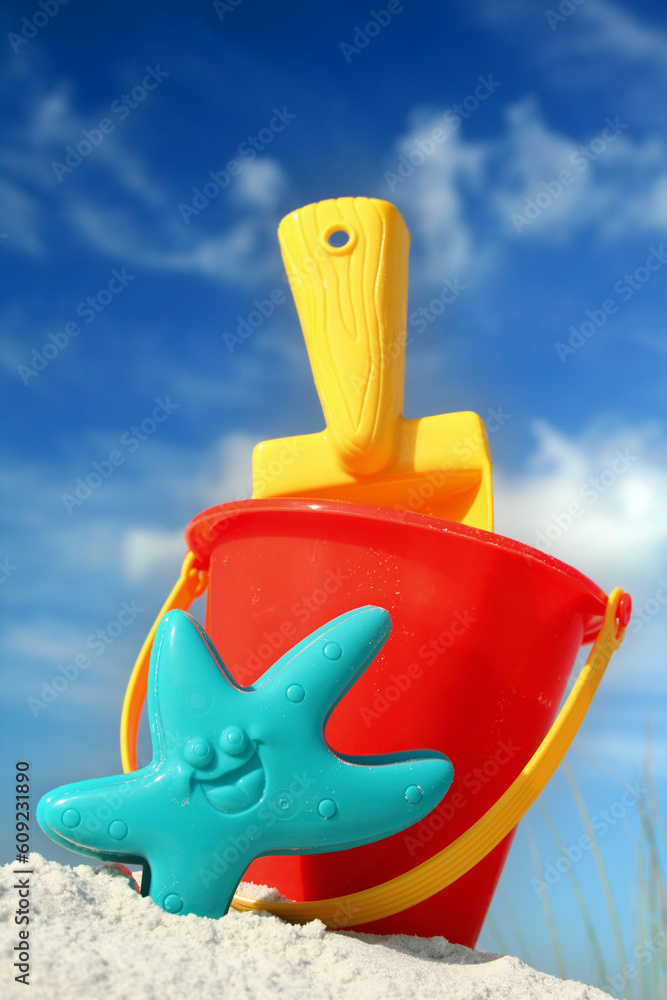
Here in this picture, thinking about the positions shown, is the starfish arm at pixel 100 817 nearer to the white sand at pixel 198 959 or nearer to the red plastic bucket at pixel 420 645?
the white sand at pixel 198 959

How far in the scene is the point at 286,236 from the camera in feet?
5.31

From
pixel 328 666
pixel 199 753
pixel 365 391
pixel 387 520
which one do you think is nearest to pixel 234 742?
pixel 199 753

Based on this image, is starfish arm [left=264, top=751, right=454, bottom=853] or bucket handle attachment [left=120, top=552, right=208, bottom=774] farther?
bucket handle attachment [left=120, top=552, right=208, bottom=774]

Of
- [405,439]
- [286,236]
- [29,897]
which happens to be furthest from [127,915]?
[286,236]

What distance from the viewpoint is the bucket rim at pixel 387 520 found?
122 centimetres

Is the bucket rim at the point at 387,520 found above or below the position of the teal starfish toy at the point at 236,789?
above

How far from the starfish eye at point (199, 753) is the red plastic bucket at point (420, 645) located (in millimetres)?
227
